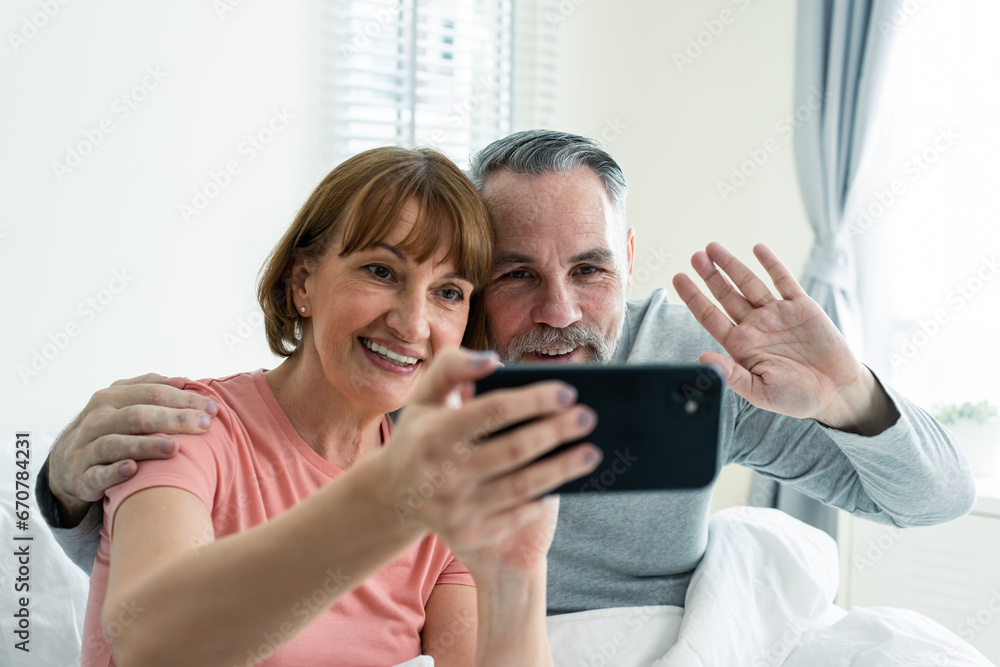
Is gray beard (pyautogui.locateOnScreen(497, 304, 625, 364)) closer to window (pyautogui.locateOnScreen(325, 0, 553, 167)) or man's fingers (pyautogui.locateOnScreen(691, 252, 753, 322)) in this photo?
man's fingers (pyautogui.locateOnScreen(691, 252, 753, 322))

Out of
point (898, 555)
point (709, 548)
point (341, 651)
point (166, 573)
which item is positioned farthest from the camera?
point (898, 555)

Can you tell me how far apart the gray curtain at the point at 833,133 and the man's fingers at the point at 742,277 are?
5.33 ft

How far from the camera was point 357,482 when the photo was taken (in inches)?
26.0

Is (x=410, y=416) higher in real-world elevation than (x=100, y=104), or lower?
lower

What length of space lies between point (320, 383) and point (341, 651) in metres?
0.39

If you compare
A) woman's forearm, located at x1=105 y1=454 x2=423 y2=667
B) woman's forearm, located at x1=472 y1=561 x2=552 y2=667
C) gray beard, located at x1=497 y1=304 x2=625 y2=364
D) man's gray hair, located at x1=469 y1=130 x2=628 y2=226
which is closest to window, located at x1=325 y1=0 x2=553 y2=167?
man's gray hair, located at x1=469 y1=130 x2=628 y2=226

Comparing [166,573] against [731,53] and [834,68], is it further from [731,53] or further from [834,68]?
[731,53]

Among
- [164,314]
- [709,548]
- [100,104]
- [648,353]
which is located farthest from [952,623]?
[100,104]

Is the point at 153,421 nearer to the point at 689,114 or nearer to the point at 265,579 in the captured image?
the point at 265,579

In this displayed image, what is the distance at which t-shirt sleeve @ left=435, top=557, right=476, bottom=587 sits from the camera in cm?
123

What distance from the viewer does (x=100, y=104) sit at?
2.00 m

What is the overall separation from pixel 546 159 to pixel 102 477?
2.97 ft

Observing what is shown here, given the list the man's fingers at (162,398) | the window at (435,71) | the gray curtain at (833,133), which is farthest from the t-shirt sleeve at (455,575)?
the gray curtain at (833,133)

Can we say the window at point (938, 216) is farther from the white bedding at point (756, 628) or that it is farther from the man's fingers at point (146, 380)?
the man's fingers at point (146, 380)
